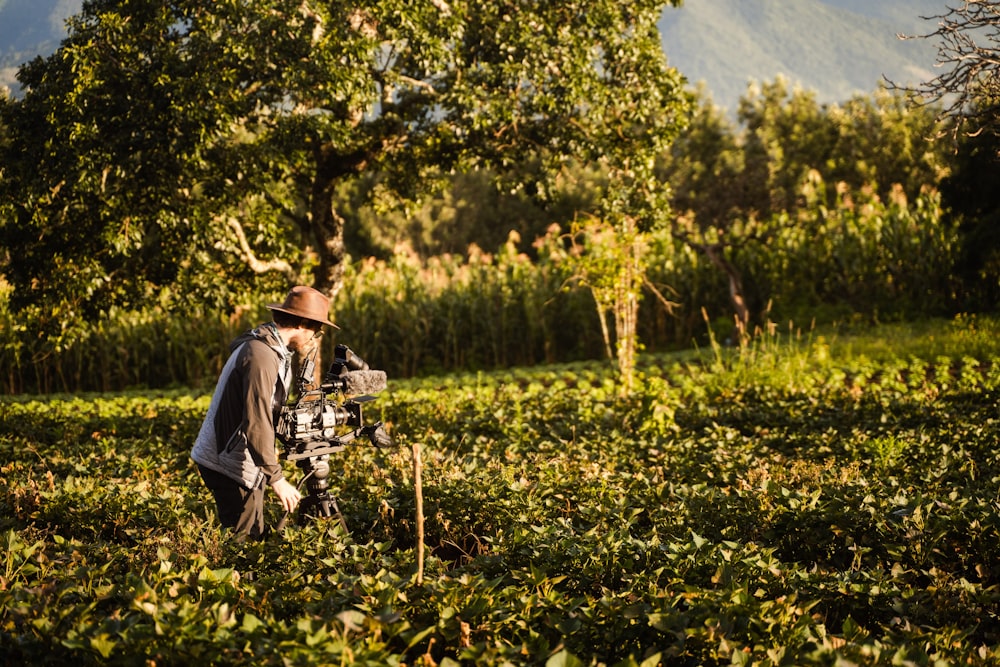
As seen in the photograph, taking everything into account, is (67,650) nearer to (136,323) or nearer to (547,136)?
(547,136)

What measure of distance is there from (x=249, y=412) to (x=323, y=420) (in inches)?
16.9

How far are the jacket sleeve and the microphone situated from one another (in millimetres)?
378

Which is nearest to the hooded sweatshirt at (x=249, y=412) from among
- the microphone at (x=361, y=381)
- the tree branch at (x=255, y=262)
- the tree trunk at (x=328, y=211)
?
the microphone at (x=361, y=381)

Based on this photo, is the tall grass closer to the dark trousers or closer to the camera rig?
the camera rig

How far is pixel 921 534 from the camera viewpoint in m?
3.90

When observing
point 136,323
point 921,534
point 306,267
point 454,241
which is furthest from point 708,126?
point 921,534

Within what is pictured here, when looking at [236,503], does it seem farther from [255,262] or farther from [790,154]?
[790,154]

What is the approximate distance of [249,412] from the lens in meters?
3.89

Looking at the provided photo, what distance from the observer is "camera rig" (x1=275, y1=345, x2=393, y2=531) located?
163 inches

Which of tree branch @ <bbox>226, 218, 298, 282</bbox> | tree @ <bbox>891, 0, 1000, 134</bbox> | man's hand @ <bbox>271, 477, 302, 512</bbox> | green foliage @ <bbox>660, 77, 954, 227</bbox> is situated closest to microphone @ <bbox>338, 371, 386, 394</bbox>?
man's hand @ <bbox>271, 477, 302, 512</bbox>

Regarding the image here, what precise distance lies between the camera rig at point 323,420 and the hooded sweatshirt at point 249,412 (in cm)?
10

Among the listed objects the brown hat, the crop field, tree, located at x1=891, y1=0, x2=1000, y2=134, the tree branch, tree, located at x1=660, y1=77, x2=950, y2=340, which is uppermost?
tree, located at x1=660, y1=77, x2=950, y2=340

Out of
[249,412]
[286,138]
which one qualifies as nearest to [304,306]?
[249,412]

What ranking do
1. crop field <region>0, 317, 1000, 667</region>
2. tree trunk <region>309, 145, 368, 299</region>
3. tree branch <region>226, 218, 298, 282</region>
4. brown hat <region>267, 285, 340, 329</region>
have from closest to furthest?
crop field <region>0, 317, 1000, 667</region>, brown hat <region>267, 285, 340, 329</region>, tree branch <region>226, 218, 298, 282</region>, tree trunk <region>309, 145, 368, 299</region>
